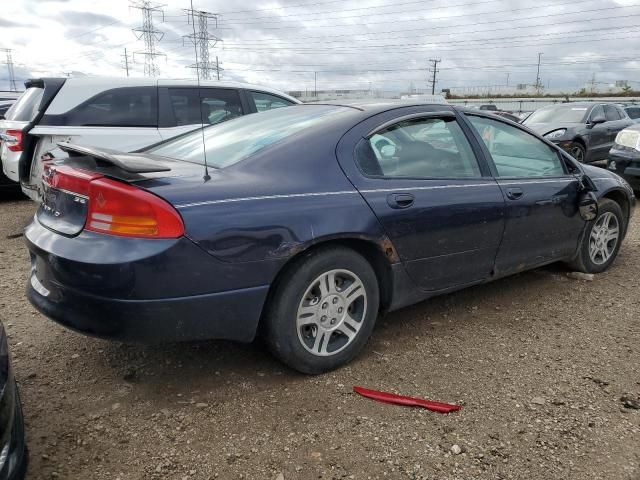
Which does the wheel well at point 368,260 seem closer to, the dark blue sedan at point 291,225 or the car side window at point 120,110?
the dark blue sedan at point 291,225

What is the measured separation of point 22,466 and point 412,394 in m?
1.72

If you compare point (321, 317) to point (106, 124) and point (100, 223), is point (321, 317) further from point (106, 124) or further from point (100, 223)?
point (106, 124)

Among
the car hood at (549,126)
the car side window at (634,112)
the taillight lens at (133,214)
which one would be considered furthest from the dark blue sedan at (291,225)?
the car side window at (634,112)

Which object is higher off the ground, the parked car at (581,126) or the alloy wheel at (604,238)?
the parked car at (581,126)

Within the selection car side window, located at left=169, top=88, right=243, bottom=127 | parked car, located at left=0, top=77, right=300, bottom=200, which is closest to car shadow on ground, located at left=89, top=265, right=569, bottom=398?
parked car, located at left=0, top=77, right=300, bottom=200

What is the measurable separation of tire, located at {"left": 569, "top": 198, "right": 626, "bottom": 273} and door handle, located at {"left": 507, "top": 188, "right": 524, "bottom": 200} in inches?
41.4

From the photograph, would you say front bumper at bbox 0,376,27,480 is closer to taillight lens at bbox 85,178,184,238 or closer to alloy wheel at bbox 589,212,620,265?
taillight lens at bbox 85,178,184,238

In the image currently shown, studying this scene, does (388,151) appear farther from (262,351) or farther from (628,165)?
(628,165)

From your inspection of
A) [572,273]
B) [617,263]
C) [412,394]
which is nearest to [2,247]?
[412,394]

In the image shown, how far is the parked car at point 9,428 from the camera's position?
1.70 m

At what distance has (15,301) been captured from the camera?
386 cm

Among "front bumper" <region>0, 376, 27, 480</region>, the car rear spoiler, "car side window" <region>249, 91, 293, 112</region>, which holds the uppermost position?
"car side window" <region>249, 91, 293, 112</region>

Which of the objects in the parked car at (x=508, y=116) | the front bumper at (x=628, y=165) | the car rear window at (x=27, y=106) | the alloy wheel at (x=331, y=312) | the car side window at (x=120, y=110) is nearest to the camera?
the alloy wheel at (x=331, y=312)

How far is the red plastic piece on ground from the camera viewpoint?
2.59 meters
